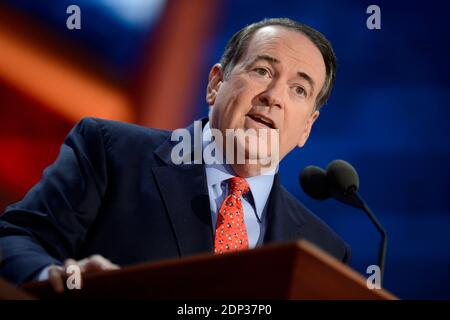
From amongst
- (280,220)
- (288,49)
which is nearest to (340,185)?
(280,220)

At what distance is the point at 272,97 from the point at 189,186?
15.1 inches

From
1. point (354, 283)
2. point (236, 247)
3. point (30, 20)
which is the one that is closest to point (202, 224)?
point (236, 247)

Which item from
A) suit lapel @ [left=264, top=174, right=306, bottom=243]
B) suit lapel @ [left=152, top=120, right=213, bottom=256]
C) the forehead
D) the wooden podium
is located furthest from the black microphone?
the wooden podium

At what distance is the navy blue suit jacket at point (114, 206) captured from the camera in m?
1.60

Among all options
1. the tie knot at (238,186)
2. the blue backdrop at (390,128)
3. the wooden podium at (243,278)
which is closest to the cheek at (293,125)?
the tie knot at (238,186)

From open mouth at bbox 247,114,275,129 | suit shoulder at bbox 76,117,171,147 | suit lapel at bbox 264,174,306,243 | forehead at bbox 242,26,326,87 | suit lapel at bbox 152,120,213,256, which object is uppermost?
forehead at bbox 242,26,326,87

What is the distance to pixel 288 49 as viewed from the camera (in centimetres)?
207

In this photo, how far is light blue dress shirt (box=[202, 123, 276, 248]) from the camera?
1872 millimetres

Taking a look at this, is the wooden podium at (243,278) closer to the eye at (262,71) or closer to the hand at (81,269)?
the hand at (81,269)

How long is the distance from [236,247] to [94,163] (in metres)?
0.45

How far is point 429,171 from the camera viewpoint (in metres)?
2.67

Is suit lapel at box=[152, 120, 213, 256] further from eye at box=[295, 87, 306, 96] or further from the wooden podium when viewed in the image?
the wooden podium

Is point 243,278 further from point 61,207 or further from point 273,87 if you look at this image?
point 273,87
